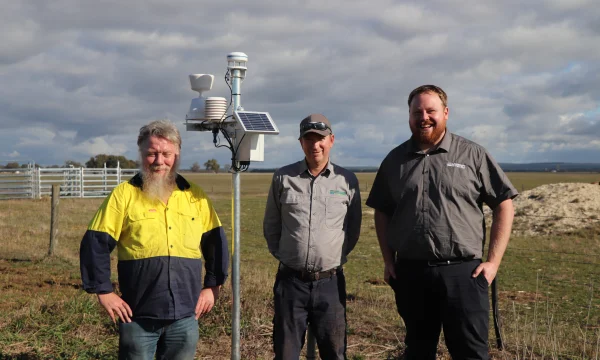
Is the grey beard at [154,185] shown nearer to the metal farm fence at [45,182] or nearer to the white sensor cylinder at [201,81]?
the white sensor cylinder at [201,81]

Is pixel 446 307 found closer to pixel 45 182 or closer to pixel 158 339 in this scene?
pixel 158 339

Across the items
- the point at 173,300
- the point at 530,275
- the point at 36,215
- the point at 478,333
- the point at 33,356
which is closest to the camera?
the point at 173,300

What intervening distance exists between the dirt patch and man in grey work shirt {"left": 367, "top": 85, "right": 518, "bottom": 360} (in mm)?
13905

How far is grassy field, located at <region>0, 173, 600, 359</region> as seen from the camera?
4.92m

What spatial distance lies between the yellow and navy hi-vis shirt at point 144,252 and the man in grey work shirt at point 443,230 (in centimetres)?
131

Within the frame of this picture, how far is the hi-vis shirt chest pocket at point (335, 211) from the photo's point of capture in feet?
11.8

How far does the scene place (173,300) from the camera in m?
3.04

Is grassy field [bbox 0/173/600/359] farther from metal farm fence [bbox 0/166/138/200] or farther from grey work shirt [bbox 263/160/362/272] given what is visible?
metal farm fence [bbox 0/166/138/200]

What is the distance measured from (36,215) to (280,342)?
16.6 meters

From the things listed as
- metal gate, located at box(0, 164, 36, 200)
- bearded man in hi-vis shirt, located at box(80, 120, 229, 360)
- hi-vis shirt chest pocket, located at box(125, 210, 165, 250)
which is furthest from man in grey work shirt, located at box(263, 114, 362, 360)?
metal gate, located at box(0, 164, 36, 200)

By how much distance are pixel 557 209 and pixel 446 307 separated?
683 inches

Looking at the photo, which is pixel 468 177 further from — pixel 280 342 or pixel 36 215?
pixel 36 215

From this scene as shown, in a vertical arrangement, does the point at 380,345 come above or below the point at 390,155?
below

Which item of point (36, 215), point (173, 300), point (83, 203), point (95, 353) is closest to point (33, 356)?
point (95, 353)
